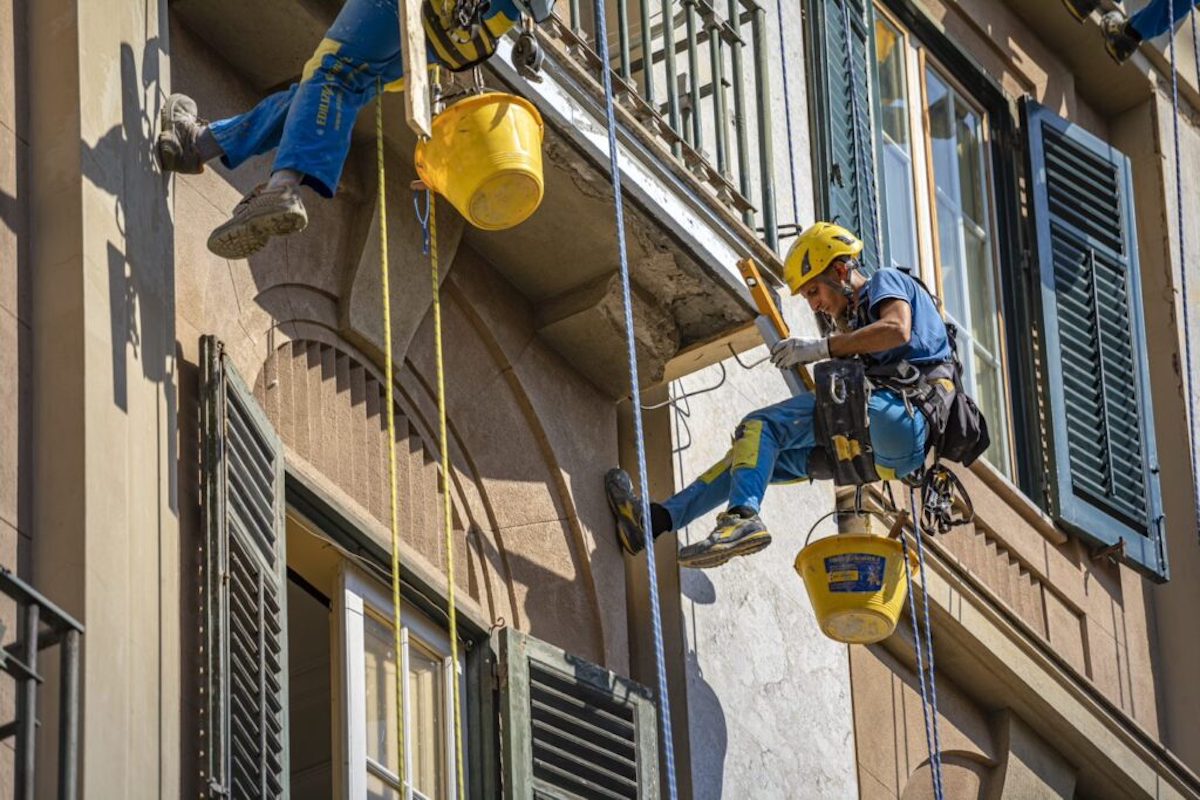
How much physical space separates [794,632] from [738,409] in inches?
35.8

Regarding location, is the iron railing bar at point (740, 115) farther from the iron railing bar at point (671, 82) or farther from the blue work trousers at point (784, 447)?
the blue work trousers at point (784, 447)

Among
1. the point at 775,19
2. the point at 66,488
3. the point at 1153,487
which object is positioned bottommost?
the point at 66,488

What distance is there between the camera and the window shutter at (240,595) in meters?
9.16

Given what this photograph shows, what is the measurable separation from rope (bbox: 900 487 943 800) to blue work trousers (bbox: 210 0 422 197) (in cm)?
302

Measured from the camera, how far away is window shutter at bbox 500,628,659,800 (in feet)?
35.4

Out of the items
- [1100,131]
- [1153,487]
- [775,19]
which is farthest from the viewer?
[1100,131]

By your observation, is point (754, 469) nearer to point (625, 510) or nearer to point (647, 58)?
point (625, 510)

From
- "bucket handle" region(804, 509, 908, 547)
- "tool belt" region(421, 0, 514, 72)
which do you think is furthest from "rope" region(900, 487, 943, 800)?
"tool belt" region(421, 0, 514, 72)

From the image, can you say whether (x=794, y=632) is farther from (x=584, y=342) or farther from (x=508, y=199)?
(x=508, y=199)

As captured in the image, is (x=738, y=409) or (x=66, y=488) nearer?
(x=66, y=488)

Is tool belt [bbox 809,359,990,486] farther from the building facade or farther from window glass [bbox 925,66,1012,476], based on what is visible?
window glass [bbox 925,66,1012,476]

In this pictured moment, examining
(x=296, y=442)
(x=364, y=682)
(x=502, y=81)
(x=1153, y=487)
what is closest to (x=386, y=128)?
(x=502, y=81)

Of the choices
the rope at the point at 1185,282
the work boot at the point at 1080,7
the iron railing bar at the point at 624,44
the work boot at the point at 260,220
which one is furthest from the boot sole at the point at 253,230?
the work boot at the point at 1080,7

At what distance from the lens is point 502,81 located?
10.9m
